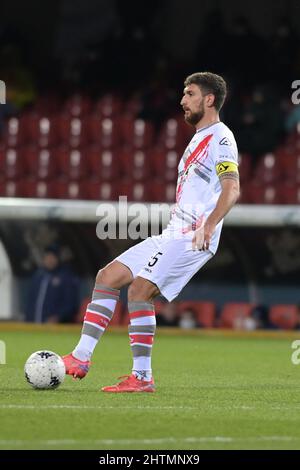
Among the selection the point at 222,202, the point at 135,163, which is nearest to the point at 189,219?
the point at 222,202

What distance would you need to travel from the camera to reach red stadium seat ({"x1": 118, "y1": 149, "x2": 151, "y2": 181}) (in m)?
19.5

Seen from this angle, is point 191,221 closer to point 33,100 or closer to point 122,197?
point 122,197

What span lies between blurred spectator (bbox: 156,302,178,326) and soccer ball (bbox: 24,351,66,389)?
9350mm

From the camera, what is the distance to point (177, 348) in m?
14.2

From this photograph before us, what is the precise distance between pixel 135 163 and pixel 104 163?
53 centimetres

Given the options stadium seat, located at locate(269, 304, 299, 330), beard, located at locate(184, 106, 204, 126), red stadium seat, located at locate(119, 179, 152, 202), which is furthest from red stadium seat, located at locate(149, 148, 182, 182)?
beard, located at locate(184, 106, 204, 126)

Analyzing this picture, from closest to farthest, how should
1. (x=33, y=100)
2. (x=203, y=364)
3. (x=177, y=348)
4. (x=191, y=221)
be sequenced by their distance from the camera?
1. (x=191, y=221)
2. (x=203, y=364)
3. (x=177, y=348)
4. (x=33, y=100)

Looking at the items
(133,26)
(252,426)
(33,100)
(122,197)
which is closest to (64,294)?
(122,197)

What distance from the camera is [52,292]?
672 inches

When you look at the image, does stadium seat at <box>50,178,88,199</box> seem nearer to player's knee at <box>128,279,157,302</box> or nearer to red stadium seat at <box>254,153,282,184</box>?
red stadium seat at <box>254,153,282,184</box>

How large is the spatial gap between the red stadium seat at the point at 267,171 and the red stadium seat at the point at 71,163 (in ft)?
9.55

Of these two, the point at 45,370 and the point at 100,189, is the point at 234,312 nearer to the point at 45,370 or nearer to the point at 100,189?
the point at 100,189

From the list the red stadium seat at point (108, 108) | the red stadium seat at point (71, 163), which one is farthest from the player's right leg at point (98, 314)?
the red stadium seat at point (108, 108)

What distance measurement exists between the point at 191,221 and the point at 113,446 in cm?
283
